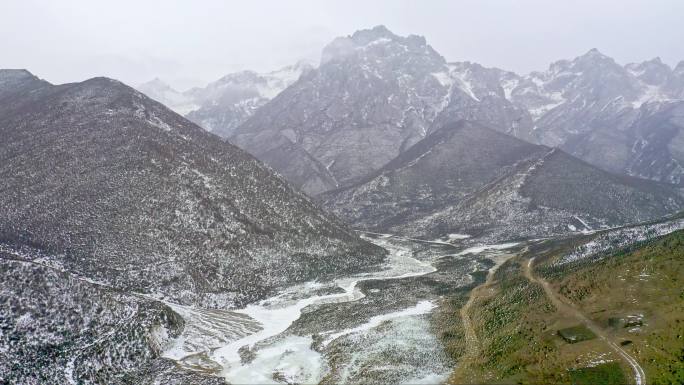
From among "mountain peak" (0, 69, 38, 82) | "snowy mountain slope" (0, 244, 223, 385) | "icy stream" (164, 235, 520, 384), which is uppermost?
"mountain peak" (0, 69, 38, 82)

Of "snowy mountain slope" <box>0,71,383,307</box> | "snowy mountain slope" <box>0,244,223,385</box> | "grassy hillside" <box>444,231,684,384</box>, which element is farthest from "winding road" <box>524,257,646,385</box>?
"snowy mountain slope" <box>0,71,383,307</box>

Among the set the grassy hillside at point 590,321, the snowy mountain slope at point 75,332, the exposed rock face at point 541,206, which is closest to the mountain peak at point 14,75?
the exposed rock face at point 541,206

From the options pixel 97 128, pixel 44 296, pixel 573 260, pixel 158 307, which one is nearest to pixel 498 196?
pixel 573 260

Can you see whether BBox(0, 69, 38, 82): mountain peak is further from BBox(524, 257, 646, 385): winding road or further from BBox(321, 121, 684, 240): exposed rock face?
BBox(524, 257, 646, 385): winding road

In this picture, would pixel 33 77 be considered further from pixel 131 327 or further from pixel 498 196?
pixel 498 196

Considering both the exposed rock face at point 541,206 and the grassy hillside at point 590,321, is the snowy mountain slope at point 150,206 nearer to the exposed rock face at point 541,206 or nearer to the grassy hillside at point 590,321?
the grassy hillside at point 590,321

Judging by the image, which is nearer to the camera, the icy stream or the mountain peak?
the icy stream

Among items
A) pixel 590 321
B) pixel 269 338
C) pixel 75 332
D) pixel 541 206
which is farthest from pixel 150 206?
pixel 541 206
